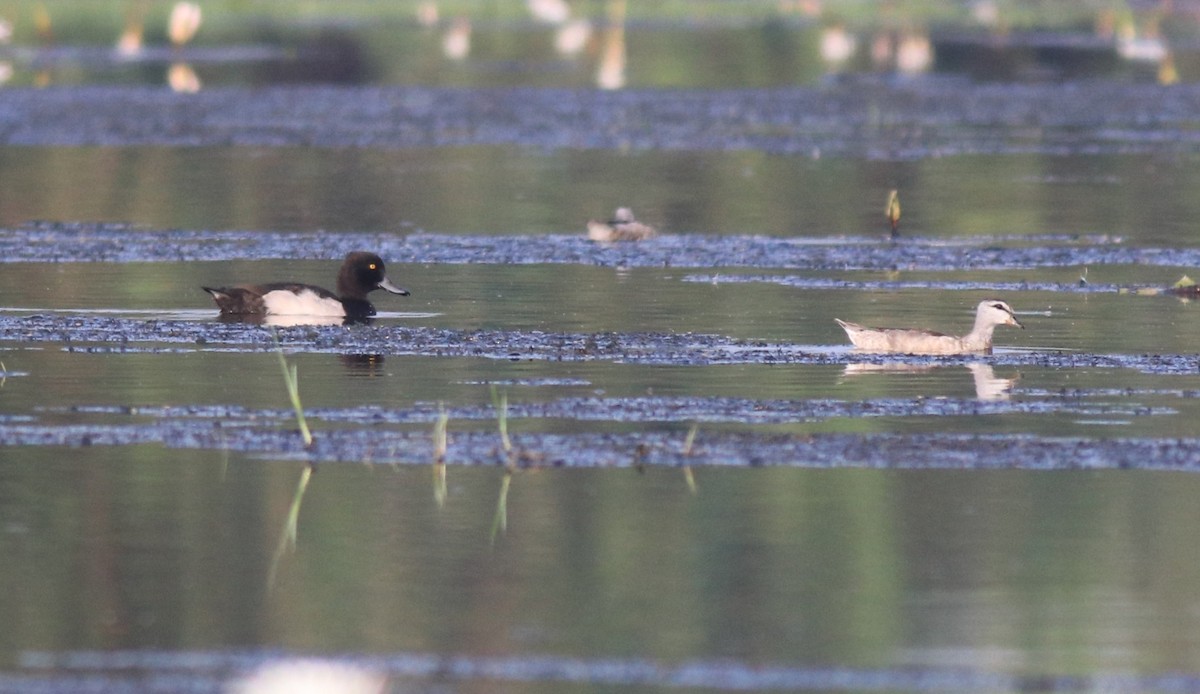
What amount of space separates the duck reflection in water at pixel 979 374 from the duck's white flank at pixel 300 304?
165 inches

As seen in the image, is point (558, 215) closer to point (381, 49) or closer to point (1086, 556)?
point (1086, 556)

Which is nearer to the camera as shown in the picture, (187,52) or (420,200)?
(420,200)

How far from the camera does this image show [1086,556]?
1005 cm

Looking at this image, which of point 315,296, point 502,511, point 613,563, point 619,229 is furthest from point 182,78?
point 613,563

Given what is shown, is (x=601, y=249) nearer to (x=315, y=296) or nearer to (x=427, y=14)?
(x=315, y=296)

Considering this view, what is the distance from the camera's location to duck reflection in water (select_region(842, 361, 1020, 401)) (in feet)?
45.6

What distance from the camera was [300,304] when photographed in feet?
57.4

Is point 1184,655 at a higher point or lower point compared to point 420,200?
lower

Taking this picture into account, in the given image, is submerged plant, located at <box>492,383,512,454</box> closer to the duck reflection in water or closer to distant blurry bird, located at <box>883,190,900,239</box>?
the duck reflection in water

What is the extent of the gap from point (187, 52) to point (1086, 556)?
44.5 m

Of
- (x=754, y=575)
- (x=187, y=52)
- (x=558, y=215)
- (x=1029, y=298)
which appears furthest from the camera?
(x=187, y=52)

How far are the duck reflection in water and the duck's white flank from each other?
4186 millimetres

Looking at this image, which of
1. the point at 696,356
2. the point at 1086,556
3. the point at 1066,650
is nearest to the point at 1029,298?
the point at 696,356

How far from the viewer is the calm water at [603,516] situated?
861 cm
